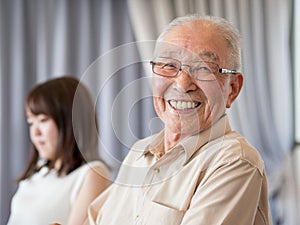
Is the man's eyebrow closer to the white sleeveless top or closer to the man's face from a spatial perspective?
the man's face

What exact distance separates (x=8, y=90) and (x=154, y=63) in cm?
169

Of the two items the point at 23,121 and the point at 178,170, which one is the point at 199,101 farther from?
the point at 23,121

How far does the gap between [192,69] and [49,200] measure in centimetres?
100

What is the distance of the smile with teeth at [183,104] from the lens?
1239 mm

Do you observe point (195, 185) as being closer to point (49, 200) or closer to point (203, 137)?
point (203, 137)

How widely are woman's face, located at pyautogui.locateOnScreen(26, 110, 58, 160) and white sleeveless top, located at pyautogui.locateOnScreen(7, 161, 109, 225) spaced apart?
101 mm

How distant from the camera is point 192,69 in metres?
1.19

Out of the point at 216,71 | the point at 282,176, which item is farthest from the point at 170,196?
the point at 282,176

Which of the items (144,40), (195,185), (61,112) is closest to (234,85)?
(195,185)

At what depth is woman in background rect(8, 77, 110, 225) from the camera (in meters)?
1.89

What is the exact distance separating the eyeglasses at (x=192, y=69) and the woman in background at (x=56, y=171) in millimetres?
657

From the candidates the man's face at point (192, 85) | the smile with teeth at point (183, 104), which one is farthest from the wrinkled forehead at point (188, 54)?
the smile with teeth at point (183, 104)

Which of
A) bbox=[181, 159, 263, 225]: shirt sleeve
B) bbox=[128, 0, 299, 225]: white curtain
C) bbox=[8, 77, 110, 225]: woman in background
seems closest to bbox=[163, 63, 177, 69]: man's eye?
bbox=[181, 159, 263, 225]: shirt sleeve

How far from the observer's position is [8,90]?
9.06ft
